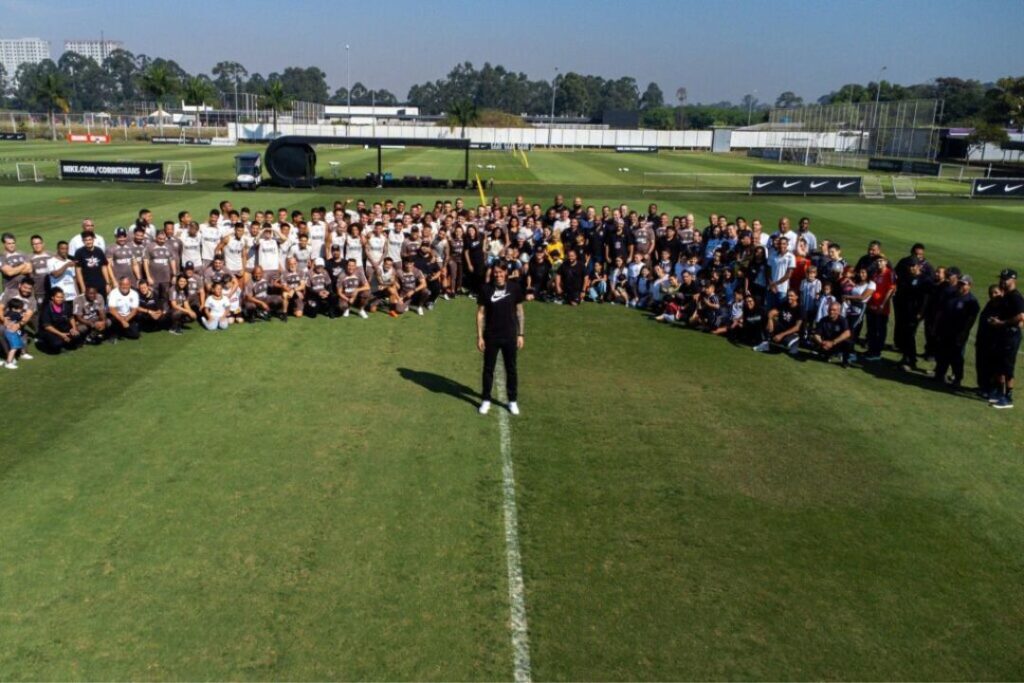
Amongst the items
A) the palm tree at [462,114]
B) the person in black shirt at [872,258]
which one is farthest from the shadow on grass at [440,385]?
the palm tree at [462,114]

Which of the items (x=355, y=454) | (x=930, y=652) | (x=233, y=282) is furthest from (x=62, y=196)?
(x=930, y=652)

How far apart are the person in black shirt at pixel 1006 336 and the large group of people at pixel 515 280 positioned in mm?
22

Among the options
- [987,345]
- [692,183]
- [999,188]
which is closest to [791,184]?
[692,183]

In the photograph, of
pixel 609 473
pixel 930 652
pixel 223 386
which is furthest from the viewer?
pixel 223 386

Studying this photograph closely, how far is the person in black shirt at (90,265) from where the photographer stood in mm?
12625

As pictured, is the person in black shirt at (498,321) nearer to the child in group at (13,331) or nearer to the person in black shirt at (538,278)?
the person in black shirt at (538,278)

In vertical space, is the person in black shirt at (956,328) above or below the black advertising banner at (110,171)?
Result: below

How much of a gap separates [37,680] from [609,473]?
18.1 ft

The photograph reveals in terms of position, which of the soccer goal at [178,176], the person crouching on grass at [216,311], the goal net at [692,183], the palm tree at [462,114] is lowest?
the person crouching on grass at [216,311]

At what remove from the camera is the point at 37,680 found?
16.7 feet

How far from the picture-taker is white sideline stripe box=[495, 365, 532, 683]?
5.38 metres

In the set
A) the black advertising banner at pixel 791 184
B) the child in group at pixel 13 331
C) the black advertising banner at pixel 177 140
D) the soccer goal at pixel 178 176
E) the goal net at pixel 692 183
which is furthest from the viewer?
the black advertising banner at pixel 177 140

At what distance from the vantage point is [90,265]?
1269 cm

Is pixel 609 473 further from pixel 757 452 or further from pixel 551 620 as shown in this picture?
pixel 551 620
